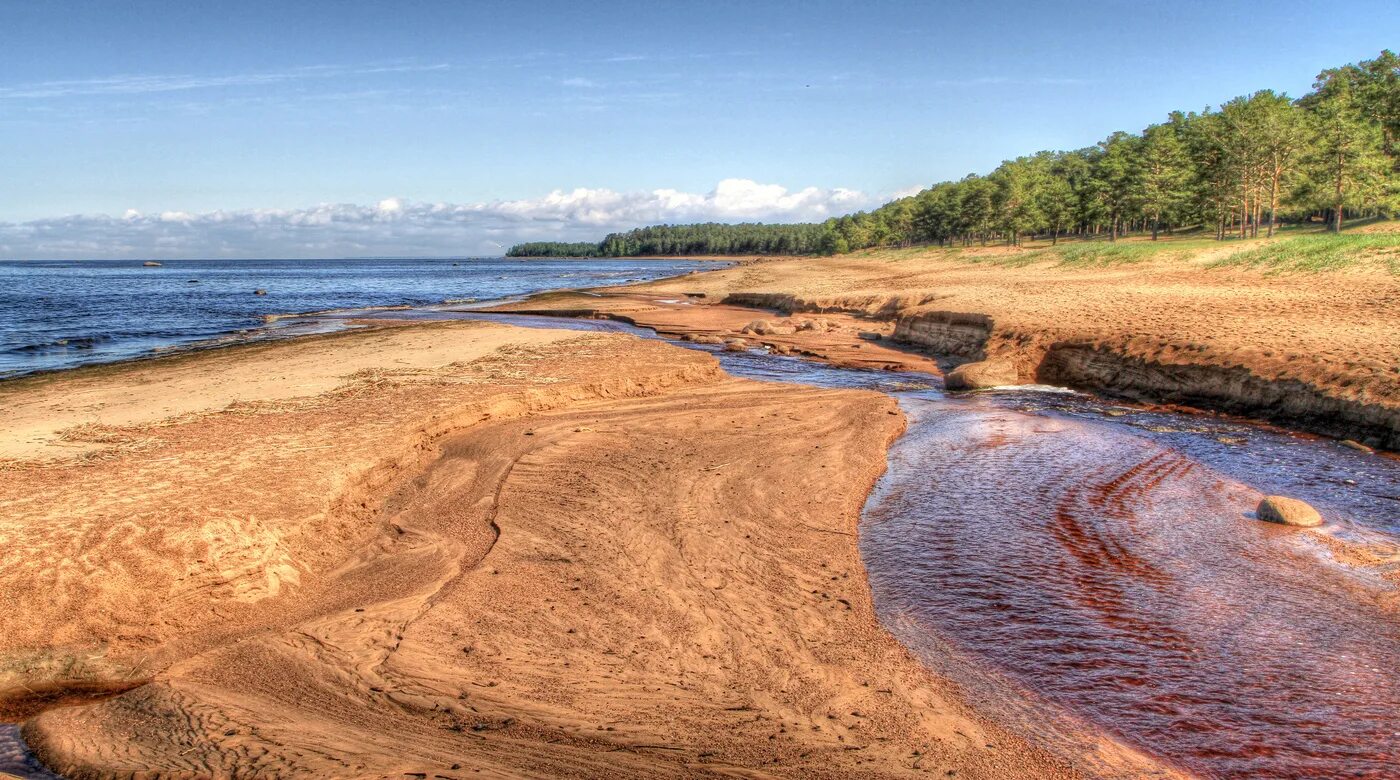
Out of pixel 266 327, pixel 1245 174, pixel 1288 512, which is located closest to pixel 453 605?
pixel 1288 512

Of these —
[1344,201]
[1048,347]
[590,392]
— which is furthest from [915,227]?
[590,392]

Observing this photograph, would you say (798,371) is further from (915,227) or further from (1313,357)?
(915,227)

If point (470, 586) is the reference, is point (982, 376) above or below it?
above

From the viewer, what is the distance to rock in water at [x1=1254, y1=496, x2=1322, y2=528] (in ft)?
32.1

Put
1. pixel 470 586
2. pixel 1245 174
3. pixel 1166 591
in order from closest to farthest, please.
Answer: pixel 470 586 → pixel 1166 591 → pixel 1245 174

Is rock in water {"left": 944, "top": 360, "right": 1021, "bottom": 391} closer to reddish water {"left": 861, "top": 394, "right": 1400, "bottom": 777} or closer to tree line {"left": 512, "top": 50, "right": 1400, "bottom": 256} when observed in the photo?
reddish water {"left": 861, "top": 394, "right": 1400, "bottom": 777}

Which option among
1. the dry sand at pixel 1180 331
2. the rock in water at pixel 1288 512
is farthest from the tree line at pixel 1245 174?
the rock in water at pixel 1288 512

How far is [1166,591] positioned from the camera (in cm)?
808

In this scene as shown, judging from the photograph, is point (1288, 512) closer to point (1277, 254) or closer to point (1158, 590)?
point (1158, 590)

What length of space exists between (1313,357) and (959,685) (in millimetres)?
13890

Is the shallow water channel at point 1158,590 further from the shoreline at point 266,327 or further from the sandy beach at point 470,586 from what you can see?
the shoreline at point 266,327

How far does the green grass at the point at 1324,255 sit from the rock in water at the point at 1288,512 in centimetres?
1909

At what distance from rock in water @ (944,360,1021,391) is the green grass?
13.6 meters

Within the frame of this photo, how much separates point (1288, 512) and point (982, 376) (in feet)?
31.6
